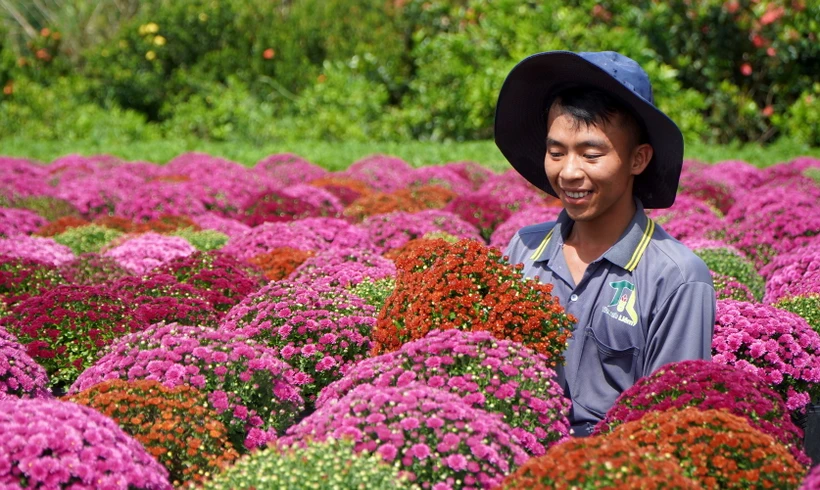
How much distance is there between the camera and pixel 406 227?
26.8 ft

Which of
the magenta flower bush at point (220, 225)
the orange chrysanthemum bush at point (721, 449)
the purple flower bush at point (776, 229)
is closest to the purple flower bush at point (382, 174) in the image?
the magenta flower bush at point (220, 225)

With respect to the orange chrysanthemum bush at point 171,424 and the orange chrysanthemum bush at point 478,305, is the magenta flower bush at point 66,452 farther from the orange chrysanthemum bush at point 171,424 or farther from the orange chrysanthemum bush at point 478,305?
the orange chrysanthemum bush at point 478,305

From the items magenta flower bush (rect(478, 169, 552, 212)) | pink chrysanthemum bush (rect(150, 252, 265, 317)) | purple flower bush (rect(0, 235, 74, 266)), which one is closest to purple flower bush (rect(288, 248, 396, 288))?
pink chrysanthemum bush (rect(150, 252, 265, 317))

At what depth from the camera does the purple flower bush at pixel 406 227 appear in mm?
8094

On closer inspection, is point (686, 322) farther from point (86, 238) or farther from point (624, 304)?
point (86, 238)

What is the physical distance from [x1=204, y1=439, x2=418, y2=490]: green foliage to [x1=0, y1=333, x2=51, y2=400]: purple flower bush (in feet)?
4.71

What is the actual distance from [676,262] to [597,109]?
68cm

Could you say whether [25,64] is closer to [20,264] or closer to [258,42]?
[258,42]

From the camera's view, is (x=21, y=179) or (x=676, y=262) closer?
(x=676, y=262)

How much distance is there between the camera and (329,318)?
15.7ft

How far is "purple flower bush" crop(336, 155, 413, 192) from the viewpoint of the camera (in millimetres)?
12528

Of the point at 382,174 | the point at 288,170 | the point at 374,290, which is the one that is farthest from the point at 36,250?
the point at 288,170

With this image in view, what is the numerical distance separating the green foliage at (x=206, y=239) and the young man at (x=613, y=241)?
4664mm

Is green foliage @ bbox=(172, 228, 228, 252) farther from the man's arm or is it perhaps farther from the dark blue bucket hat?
the man's arm
